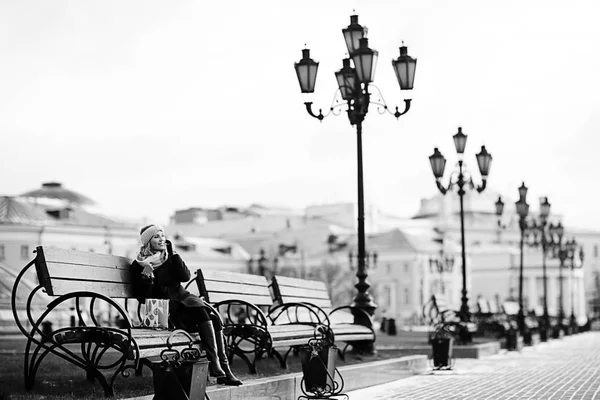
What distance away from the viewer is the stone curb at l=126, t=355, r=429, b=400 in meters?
9.86

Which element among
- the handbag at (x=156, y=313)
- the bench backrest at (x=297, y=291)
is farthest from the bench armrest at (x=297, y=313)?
the handbag at (x=156, y=313)

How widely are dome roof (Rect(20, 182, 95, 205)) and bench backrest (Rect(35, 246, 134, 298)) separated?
103 meters

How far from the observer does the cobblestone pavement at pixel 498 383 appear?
12.8 metres

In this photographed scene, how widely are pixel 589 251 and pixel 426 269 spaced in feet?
179

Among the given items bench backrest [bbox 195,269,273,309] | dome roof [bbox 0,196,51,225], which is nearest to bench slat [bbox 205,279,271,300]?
bench backrest [bbox 195,269,273,309]

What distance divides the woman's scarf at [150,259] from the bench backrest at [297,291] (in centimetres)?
377

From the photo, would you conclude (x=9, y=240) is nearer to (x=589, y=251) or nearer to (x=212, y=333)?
(x=212, y=333)

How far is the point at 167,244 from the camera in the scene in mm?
10289

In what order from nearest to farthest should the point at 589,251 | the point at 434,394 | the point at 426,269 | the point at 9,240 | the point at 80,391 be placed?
the point at 80,391 → the point at 434,394 → the point at 9,240 → the point at 426,269 → the point at 589,251

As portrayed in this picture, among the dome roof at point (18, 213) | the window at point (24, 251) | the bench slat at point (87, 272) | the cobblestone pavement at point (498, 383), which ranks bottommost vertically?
the cobblestone pavement at point (498, 383)

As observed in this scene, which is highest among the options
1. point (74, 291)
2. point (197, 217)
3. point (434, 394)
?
point (197, 217)

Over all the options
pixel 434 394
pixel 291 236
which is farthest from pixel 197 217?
pixel 434 394

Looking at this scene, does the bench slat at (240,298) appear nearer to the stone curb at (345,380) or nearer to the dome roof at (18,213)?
the stone curb at (345,380)

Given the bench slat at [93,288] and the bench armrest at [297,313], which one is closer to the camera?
the bench slat at [93,288]
